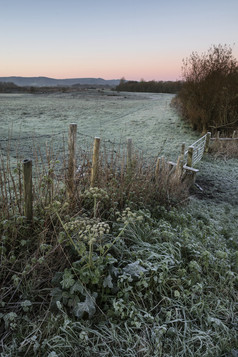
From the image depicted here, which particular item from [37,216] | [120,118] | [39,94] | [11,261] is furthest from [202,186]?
[39,94]

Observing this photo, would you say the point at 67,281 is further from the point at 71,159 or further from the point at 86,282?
the point at 71,159

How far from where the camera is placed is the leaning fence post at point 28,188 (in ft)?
9.29

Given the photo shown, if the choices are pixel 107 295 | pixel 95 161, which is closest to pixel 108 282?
pixel 107 295

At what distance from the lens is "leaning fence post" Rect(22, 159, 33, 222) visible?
2830 mm

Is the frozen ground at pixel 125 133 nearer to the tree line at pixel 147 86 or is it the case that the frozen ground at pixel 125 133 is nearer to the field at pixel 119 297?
the field at pixel 119 297

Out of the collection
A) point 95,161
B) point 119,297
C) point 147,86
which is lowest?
point 119,297

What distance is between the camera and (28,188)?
115 inches

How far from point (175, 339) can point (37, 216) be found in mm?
2119

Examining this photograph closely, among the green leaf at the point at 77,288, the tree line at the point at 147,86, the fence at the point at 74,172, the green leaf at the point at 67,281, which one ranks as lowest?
the green leaf at the point at 77,288

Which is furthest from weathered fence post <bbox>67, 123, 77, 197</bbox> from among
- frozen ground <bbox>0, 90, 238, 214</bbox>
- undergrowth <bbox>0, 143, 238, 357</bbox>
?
frozen ground <bbox>0, 90, 238, 214</bbox>

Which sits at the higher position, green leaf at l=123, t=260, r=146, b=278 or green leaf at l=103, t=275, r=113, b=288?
green leaf at l=103, t=275, r=113, b=288

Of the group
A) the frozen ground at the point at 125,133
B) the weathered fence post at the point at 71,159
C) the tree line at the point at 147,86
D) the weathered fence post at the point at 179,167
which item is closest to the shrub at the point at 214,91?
the frozen ground at the point at 125,133

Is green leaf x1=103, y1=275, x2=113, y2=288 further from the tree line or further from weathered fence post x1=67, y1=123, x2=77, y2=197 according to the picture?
the tree line

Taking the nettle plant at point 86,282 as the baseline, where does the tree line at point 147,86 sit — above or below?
above
